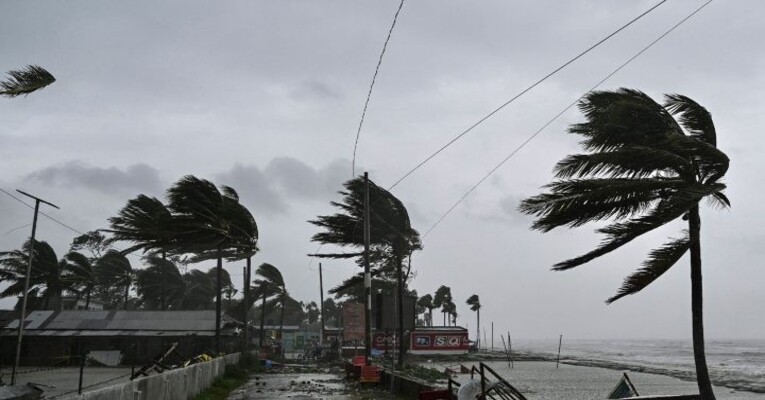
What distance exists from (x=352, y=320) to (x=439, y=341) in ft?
61.3

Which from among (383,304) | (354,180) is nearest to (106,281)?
(354,180)

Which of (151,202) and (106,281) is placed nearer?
(151,202)

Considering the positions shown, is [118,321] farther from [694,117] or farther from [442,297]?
[442,297]

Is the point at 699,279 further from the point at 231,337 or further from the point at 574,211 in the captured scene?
the point at 231,337

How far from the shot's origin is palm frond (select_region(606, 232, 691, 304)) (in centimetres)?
835

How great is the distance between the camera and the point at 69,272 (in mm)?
49656

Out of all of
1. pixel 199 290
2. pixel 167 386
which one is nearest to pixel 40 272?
pixel 199 290

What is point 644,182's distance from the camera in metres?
8.88

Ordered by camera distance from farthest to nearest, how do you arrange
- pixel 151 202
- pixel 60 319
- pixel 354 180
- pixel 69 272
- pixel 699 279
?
pixel 69 272 → pixel 60 319 → pixel 151 202 → pixel 354 180 → pixel 699 279

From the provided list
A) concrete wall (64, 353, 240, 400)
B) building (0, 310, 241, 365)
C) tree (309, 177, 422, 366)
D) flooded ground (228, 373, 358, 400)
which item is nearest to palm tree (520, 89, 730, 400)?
concrete wall (64, 353, 240, 400)

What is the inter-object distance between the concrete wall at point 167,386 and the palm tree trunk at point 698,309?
30.0 ft

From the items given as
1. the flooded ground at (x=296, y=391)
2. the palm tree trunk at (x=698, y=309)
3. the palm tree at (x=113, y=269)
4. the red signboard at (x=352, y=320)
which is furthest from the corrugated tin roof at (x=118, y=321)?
the palm tree trunk at (x=698, y=309)

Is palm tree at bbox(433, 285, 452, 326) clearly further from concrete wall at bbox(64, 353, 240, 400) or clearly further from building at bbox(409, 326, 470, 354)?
concrete wall at bbox(64, 353, 240, 400)

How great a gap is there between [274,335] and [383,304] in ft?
186
